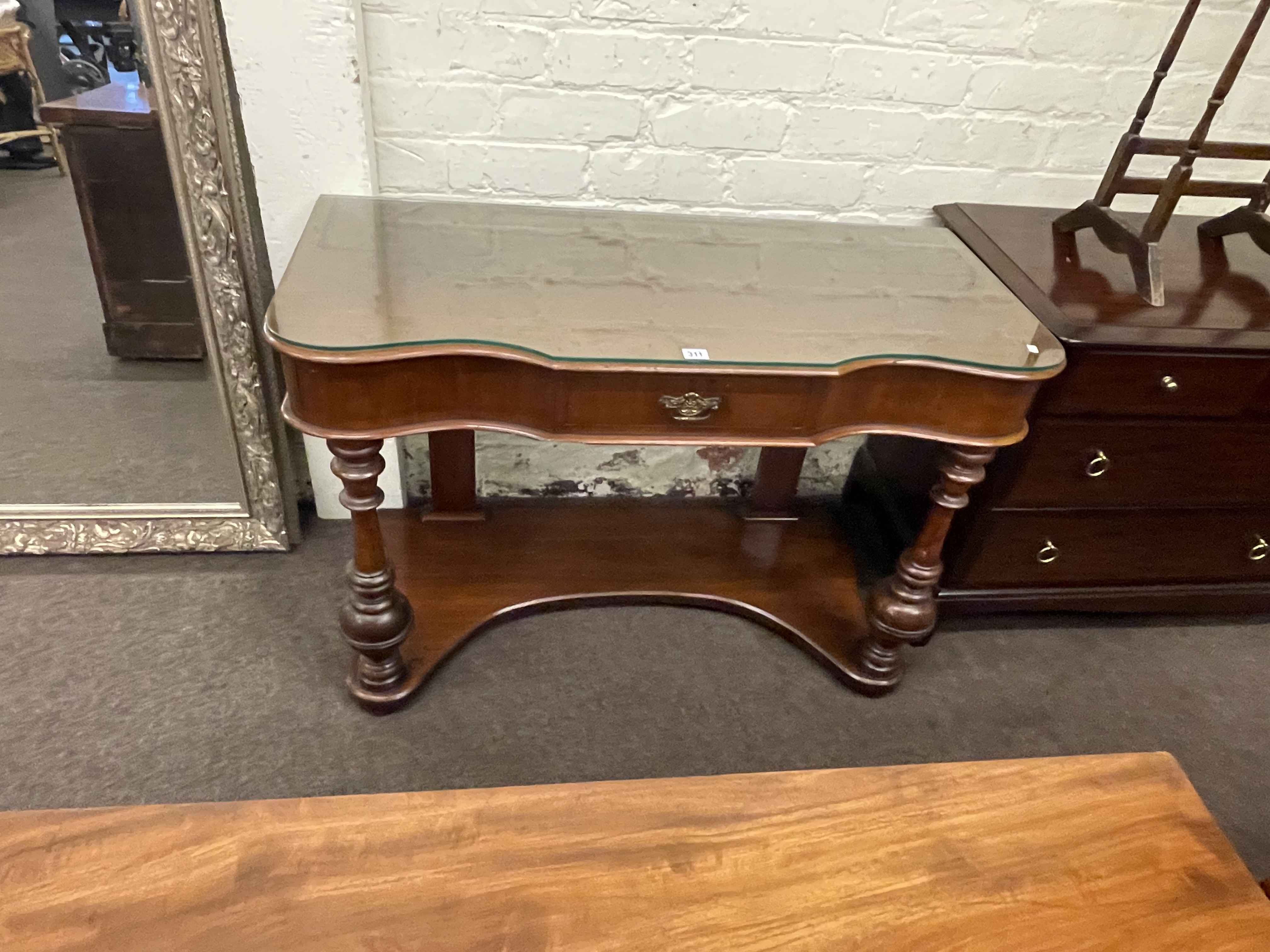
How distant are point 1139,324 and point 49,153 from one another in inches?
75.3

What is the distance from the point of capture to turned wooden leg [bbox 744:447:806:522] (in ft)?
6.43

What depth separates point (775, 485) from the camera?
6.56ft

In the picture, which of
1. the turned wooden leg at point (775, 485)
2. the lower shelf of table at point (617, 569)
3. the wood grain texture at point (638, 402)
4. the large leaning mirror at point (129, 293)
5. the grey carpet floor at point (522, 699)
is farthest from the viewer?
the turned wooden leg at point (775, 485)

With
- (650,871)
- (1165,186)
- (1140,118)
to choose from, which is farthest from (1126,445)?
(650,871)

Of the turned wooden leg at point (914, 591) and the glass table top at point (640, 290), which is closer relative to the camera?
the glass table top at point (640, 290)

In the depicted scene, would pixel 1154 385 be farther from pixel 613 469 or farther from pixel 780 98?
pixel 613 469

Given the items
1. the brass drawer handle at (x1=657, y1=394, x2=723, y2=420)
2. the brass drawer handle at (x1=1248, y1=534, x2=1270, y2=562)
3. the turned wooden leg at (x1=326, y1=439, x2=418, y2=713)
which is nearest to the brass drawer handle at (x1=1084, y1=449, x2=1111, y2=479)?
the brass drawer handle at (x1=1248, y1=534, x2=1270, y2=562)

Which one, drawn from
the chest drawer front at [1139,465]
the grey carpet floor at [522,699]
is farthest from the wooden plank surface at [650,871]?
the chest drawer front at [1139,465]

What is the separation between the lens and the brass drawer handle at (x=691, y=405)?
1181mm

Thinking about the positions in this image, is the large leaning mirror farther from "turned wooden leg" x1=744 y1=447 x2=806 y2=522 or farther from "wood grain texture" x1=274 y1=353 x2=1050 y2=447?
"turned wooden leg" x1=744 y1=447 x2=806 y2=522

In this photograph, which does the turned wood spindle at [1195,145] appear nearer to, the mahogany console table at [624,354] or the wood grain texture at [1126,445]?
the wood grain texture at [1126,445]

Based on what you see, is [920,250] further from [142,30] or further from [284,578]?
[284,578]

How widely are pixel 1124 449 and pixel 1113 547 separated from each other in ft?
0.92

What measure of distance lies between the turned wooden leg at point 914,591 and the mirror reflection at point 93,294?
4.45ft
